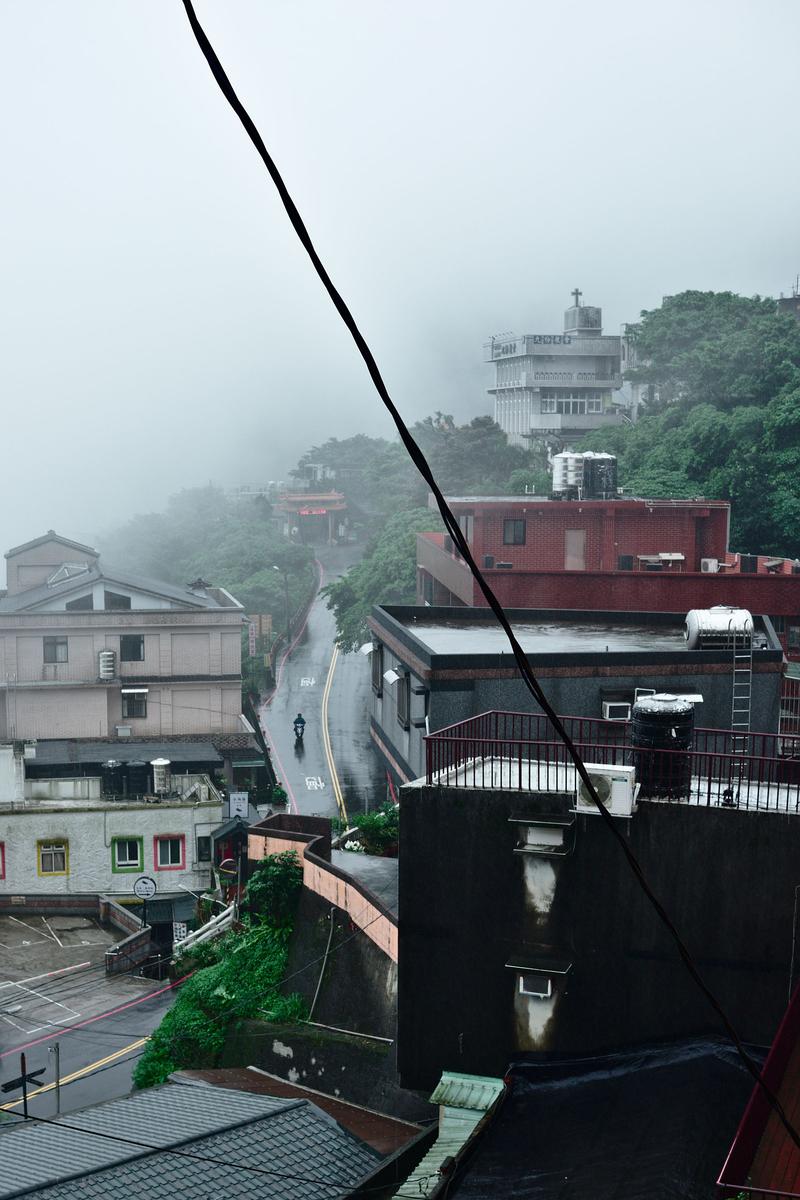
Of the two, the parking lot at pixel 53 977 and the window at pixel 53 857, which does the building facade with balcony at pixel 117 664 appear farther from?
the parking lot at pixel 53 977

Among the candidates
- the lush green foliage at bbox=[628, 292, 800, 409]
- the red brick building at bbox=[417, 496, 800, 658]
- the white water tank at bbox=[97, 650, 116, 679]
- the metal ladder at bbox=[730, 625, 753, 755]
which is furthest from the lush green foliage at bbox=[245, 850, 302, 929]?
the lush green foliage at bbox=[628, 292, 800, 409]

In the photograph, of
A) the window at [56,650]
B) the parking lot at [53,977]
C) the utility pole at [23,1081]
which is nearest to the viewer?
the utility pole at [23,1081]

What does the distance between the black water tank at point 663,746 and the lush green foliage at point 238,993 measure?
1008 cm

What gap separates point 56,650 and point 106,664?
6.33ft

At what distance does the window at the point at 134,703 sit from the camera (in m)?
47.6

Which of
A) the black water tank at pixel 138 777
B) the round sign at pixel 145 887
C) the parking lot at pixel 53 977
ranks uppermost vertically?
the black water tank at pixel 138 777

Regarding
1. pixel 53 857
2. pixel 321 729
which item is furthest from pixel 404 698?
pixel 321 729

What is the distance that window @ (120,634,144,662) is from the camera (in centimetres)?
4759

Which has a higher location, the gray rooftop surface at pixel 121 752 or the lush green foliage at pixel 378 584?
the lush green foliage at pixel 378 584

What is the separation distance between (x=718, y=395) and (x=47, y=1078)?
4929 centimetres

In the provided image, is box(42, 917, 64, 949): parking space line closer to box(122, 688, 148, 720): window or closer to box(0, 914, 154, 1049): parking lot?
box(0, 914, 154, 1049): parking lot

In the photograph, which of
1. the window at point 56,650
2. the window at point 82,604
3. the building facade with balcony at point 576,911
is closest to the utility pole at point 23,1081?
the building facade with balcony at point 576,911

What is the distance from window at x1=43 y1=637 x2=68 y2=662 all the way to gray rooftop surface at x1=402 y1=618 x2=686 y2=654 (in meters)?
21.2

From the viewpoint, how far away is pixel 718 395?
63375 mm
